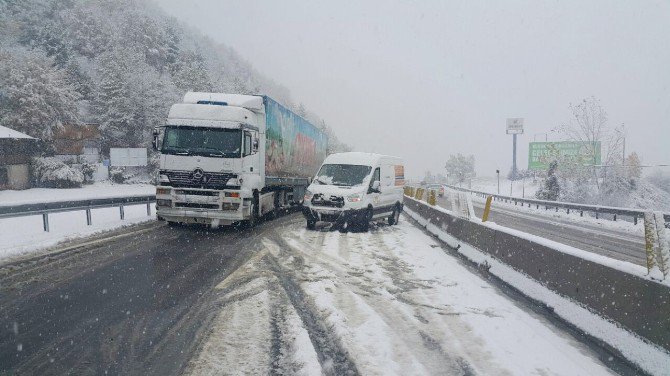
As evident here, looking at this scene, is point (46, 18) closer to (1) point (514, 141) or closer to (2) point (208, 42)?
(2) point (208, 42)

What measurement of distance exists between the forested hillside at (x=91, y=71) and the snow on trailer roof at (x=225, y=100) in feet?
170

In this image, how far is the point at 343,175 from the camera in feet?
47.9

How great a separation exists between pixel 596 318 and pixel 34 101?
6448 cm

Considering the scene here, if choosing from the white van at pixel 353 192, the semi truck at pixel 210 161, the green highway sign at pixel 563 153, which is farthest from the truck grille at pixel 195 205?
the green highway sign at pixel 563 153

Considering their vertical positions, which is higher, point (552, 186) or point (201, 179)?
point (201, 179)

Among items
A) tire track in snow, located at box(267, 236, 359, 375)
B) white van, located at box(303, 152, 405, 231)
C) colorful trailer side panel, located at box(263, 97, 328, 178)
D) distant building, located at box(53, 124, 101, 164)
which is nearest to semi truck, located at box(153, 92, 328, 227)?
colorful trailer side panel, located at box(263, 97, 328, 178)

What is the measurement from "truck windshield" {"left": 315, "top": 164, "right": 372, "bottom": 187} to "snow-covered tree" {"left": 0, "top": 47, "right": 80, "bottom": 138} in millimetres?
53810

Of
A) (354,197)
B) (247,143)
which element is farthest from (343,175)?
(247,143)

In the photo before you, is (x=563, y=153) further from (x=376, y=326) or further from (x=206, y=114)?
(x=376, y=326)

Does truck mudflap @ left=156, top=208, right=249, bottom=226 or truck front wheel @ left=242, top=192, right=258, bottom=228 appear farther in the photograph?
truck front wheel @ left=242, top=192, right=258, bottom=228

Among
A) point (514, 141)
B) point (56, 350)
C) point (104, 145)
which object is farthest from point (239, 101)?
point (514, 141)

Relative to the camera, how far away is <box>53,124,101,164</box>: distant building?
57.6 m

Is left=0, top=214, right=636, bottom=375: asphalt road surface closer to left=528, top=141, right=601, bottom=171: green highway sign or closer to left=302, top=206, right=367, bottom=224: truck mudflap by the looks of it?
left=302, top=206, right=367, bottom=224: truck mudflap

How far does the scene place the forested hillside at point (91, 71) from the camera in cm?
5572
